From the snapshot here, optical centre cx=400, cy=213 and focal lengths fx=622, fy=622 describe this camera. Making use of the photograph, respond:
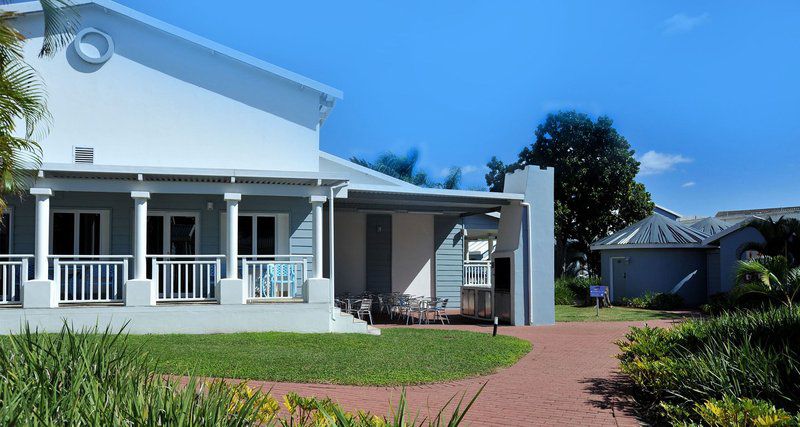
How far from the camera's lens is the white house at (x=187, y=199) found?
1295 centimetres

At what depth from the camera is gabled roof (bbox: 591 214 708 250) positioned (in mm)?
24984

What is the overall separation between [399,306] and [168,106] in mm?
8104

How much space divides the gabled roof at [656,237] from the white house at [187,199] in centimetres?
1011

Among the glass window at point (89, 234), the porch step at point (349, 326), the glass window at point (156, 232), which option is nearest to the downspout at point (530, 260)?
the porch step at point (349, 326)

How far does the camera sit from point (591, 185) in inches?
1277

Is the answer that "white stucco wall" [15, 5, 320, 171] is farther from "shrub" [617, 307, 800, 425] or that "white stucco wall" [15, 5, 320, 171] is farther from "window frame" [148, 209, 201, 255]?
"shrub" [617, 307, 800, 425]

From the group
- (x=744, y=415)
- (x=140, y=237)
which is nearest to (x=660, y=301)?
(x=140, y=237)

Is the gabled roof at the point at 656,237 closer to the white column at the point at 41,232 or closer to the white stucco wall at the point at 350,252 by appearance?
the white stucco wall at the point at 350,252

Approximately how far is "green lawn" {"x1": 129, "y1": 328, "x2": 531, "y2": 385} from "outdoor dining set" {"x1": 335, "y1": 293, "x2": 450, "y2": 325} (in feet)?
9.46

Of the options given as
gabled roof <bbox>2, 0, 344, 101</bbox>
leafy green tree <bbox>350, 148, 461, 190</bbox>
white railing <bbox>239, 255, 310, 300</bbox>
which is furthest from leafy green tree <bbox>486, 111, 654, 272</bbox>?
white railing <bbox>239, 255, 310, 300</bbox>

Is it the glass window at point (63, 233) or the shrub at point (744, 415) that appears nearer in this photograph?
the shrub at point (744, 415)

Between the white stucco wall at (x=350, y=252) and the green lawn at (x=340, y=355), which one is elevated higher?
the white stucco wall at (x=350, y=252)

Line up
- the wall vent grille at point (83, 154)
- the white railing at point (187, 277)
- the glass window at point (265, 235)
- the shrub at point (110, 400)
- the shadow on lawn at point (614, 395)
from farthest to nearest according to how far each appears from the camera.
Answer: the glass window at point (265, 235)
the wall vent grille at point (83, 154)
the white railing at point (187, 277)
the shadow on lawn at point (614, 395)
the shrub at point (110, 400)

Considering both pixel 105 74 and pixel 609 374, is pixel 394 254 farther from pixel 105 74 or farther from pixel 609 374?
pixel 609 374
